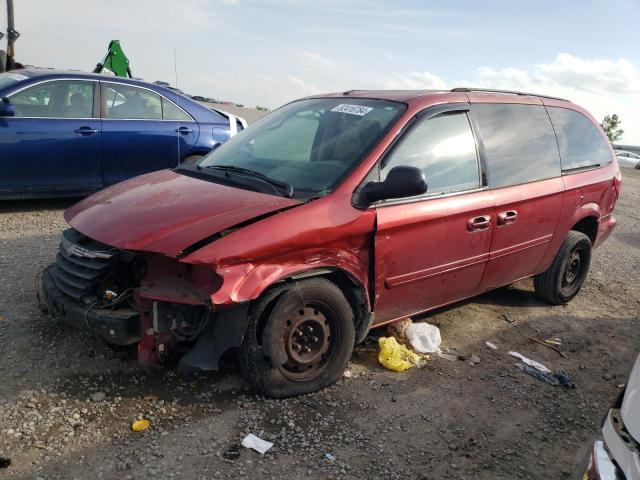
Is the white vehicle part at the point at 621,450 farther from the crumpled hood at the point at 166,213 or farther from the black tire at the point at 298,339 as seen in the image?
the crumpled hood at the point at 166,213

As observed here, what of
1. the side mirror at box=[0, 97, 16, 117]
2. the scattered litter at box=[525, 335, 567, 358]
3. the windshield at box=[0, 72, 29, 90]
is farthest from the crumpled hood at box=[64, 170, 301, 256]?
the windshield at box=[0, 72, 29, 90]

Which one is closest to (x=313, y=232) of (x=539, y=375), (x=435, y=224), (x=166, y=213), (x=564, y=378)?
(x=166, y=213)

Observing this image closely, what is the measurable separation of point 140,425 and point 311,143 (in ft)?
6.88

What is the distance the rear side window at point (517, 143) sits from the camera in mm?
4215

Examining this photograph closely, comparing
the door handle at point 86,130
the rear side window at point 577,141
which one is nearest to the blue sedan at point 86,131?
the door handle at point 86,130

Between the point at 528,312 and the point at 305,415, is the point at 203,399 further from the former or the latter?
the point at 528,312

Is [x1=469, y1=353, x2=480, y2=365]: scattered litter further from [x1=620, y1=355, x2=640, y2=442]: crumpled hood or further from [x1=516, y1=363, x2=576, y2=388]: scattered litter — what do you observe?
[x1=620, y1=355, x2=640, y2=442]: crumpled hood

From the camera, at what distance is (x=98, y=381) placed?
3.31 meters

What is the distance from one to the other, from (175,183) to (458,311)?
2670mm

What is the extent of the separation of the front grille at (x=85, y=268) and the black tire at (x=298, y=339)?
854 mm

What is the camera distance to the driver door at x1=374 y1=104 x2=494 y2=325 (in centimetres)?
357

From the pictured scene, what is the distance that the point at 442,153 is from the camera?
389 centimetres

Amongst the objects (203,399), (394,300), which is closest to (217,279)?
(203,399)

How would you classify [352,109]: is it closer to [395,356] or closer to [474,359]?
[395,356]
